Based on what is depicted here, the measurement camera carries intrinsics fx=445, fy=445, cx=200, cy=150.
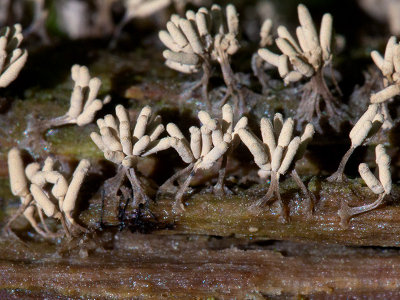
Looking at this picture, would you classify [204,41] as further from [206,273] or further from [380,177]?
[206,273]

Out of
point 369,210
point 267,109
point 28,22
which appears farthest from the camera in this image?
point 28,22

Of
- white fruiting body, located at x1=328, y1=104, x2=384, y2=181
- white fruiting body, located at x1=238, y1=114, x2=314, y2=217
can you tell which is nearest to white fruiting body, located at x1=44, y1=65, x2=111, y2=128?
white fruiting body, located at x1=238, y1=114, x2=314, y2=217

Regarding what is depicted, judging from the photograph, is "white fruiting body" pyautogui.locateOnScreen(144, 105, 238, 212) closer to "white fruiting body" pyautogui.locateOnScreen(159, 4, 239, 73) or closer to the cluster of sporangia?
the cluster of sporangia

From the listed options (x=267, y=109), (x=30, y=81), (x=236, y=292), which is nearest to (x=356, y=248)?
(x=236, y=292)

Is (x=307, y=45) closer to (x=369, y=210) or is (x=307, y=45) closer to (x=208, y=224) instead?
(x=369, y=210)

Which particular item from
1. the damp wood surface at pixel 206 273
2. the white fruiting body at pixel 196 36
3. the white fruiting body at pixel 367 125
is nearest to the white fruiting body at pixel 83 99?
the white fruiting body at pixel 196 36

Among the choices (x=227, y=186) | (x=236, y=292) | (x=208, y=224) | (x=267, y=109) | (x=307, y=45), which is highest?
(x=307, y=45)

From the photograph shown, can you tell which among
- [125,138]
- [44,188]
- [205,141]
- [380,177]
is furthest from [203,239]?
[380,177]
